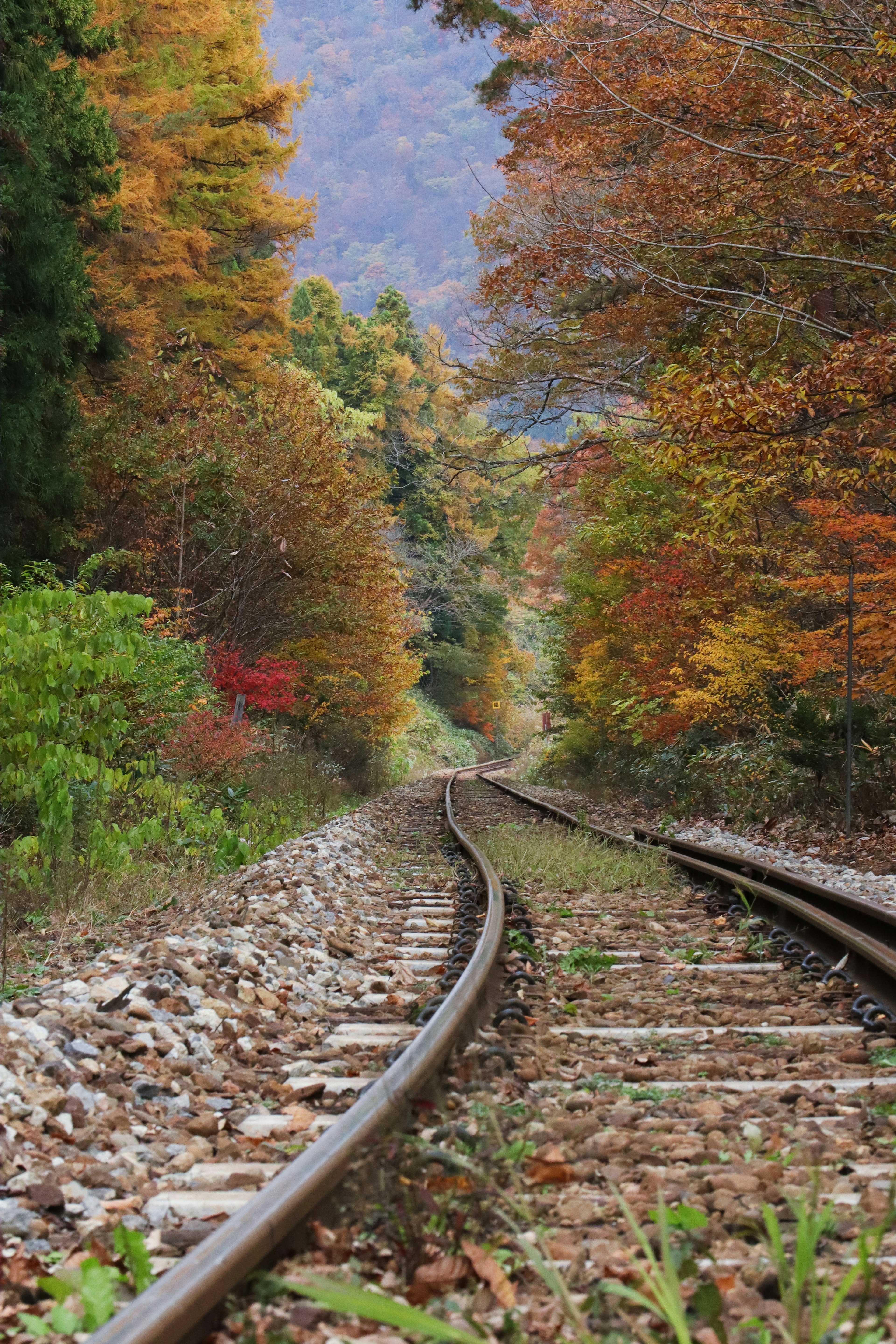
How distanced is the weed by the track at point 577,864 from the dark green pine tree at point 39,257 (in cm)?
724

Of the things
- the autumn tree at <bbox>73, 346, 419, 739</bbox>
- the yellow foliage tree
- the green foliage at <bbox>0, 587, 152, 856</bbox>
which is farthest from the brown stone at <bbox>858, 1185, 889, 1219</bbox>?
the autumn tree at <bbox>73, 346, 419, 739</bbox>

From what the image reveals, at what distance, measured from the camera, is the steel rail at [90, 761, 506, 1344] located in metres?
1.85

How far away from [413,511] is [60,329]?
30686 millimetres

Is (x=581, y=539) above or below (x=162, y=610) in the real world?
above

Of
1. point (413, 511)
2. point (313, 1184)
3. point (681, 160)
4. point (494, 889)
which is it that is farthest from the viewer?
point (413, 511)

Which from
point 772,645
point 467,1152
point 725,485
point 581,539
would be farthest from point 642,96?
point 581,539

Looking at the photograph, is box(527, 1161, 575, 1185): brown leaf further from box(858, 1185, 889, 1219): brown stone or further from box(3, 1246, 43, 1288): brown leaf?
box(3, 1246, 43, 1288): brown leaf

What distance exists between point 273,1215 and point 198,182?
1066 inches

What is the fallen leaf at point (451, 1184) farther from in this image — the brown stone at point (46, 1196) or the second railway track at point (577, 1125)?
the brown stone at point (46, 1196)

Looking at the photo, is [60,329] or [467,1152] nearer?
[467,1152]

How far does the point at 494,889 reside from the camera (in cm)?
765

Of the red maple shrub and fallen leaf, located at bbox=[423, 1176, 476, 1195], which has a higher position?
→ the red maple shrub

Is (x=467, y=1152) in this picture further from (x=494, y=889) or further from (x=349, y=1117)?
(x=494, y=889)

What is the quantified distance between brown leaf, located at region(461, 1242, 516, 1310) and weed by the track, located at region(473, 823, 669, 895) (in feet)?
21.6
